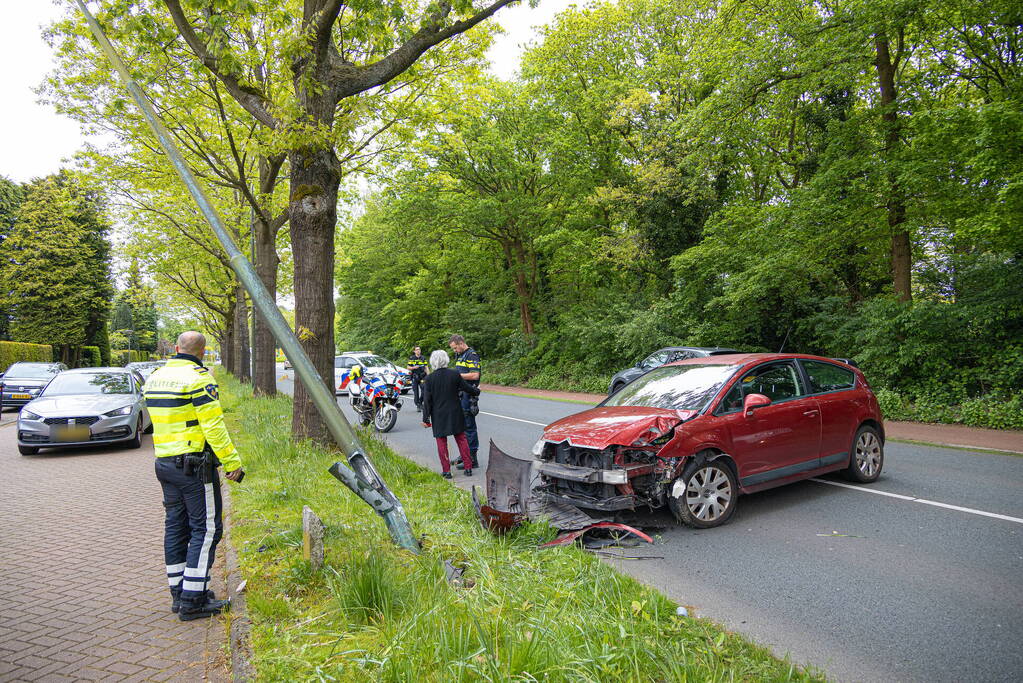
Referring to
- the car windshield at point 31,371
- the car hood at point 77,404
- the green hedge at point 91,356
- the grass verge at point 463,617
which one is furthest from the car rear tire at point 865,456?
the green hedge at point 91,356

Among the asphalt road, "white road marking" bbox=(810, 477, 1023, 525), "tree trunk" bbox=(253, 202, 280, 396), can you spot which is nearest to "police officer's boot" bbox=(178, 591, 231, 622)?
the asphalt road

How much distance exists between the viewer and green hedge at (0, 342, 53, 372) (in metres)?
30.3

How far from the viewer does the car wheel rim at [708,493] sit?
5547 mm

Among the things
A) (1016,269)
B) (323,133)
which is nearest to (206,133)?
(323,133)

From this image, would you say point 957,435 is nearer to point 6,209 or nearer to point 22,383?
point 22,383

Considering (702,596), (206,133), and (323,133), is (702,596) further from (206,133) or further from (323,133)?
(206,133)

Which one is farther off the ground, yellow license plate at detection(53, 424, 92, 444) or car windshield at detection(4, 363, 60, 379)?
car windshield at detection(4, 363, 60, 379)

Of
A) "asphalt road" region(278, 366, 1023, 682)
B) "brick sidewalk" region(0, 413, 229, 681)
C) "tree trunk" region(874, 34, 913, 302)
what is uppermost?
"tree trunk" region(874, 34, 913, 302)

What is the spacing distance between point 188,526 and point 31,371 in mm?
21740

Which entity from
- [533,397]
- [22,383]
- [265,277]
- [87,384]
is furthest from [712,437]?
[22,383]

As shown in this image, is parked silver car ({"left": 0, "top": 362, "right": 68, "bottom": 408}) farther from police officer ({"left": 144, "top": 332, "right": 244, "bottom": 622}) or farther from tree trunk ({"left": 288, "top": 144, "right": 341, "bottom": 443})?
police officer ({"left": 144, "top": 332, "right": 244, "bottom": 622})

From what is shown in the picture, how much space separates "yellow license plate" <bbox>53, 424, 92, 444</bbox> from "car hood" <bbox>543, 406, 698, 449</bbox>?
936 centimetres

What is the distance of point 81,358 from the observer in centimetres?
4125

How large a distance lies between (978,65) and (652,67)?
37.8ft
